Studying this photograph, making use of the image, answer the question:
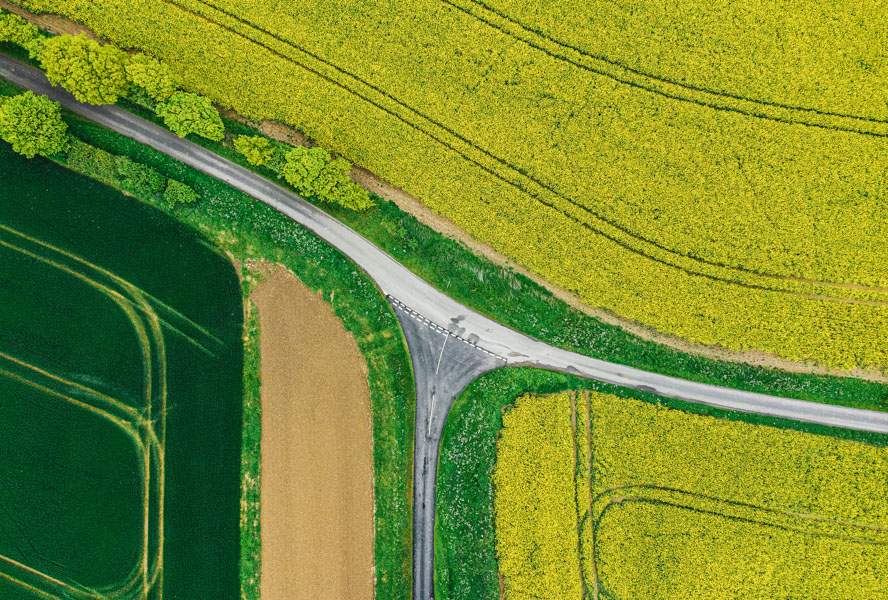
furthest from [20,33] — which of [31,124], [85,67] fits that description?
[31,124]

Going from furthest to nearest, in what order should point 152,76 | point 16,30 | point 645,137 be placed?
point 645,137
point 16,30
point 152,76

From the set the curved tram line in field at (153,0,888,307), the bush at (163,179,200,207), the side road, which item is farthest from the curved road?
the curved tram line in field at (153,0,888,307)

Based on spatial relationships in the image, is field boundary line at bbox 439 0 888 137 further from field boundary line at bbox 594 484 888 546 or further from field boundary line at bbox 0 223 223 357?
field boundary line at bbox 0 223 223 357

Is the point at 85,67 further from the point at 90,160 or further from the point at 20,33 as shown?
the point at 90,160

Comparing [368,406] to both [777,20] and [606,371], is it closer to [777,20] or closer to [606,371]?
[606,371]

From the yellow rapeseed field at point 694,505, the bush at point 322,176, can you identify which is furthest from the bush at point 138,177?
the yellow rapeseed field at point 694,505

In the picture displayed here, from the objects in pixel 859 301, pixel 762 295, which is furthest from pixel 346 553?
pixel 859 301

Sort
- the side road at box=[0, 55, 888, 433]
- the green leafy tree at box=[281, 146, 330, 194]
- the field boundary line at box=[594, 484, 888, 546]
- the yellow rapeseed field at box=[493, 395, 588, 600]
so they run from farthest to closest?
the side road at box=[0, 55, 888, 433]
the field boundary line at box=[594, 484, 888, 546]
the yellow rapeseed field at box=[493, 395, 588, 600]
the green leafy tree at box=[281, 146, 330, 194]
